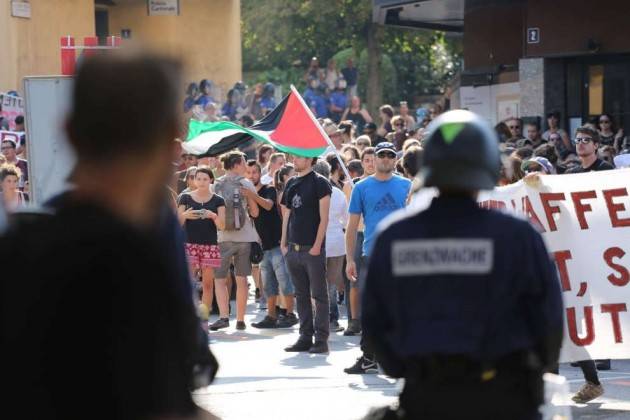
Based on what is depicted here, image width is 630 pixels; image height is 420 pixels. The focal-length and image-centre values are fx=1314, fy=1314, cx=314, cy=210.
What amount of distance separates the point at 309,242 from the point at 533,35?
9658mm

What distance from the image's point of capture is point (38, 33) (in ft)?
90.1

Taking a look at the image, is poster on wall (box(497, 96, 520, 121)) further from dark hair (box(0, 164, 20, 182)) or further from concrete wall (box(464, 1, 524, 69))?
dark hair (box(0, 164, 20, 182))

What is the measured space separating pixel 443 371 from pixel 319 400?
19.1 feet

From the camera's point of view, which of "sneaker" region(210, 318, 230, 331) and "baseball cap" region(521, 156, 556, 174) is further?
"sneaker" region(210, 318, 230, 331)

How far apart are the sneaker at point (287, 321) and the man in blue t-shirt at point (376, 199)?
355 cm

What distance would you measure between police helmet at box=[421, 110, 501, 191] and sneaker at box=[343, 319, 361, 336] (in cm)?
927

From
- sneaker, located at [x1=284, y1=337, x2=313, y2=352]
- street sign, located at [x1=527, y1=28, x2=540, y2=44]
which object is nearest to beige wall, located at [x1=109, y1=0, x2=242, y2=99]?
street sign, located at [x1=527, y1=28, x2=540, y2=44]

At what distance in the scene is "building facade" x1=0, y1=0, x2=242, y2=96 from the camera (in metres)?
26.7

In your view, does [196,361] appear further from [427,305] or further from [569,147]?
[569,147]

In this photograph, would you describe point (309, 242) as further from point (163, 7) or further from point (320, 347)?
point (163, 7)

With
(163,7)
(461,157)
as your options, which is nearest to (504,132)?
(163,7)

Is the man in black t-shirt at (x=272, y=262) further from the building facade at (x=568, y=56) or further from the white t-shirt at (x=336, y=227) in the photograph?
the building facade at (x=568, y=56)

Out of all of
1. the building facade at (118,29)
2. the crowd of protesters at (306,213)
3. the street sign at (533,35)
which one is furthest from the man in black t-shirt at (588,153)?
the building facade at (118,29)

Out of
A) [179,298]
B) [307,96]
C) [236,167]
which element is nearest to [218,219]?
[236,167]
